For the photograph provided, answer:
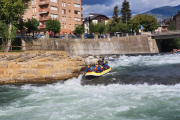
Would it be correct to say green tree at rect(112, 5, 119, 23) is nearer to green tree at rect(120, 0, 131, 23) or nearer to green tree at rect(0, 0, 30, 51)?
green tree at rect(120, 0, 131, 23)

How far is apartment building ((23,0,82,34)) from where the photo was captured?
5678 centimetres

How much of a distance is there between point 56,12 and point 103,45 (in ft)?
64.4

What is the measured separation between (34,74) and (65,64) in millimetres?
2842

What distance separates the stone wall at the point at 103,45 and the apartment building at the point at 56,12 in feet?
38.9

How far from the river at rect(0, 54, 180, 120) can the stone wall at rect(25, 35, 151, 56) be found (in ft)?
81.2

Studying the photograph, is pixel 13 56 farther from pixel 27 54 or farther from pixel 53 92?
pixel 53 92

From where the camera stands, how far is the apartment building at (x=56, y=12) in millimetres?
56781

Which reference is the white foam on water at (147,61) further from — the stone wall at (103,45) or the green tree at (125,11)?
the green tree at (125,11)

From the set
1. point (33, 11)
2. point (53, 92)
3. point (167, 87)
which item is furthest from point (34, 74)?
point (33, 11)

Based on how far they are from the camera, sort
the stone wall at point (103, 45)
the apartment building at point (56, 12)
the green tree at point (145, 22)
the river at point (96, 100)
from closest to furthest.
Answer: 1. the river at point (96, 100)
2. the stone wall at point (103, 45)
3. the apartment building at point (56, 12)
4. the green tree at point (145, 22)

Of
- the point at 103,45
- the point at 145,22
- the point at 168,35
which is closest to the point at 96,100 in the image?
the point at 103,45

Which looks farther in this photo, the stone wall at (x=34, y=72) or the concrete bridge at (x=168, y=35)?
the concrete bridge at (x=168, y=35)

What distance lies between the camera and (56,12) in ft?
190

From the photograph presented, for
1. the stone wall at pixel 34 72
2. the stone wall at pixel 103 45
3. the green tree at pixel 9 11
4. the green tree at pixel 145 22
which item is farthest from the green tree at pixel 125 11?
the stone wall at pixel 34 72
